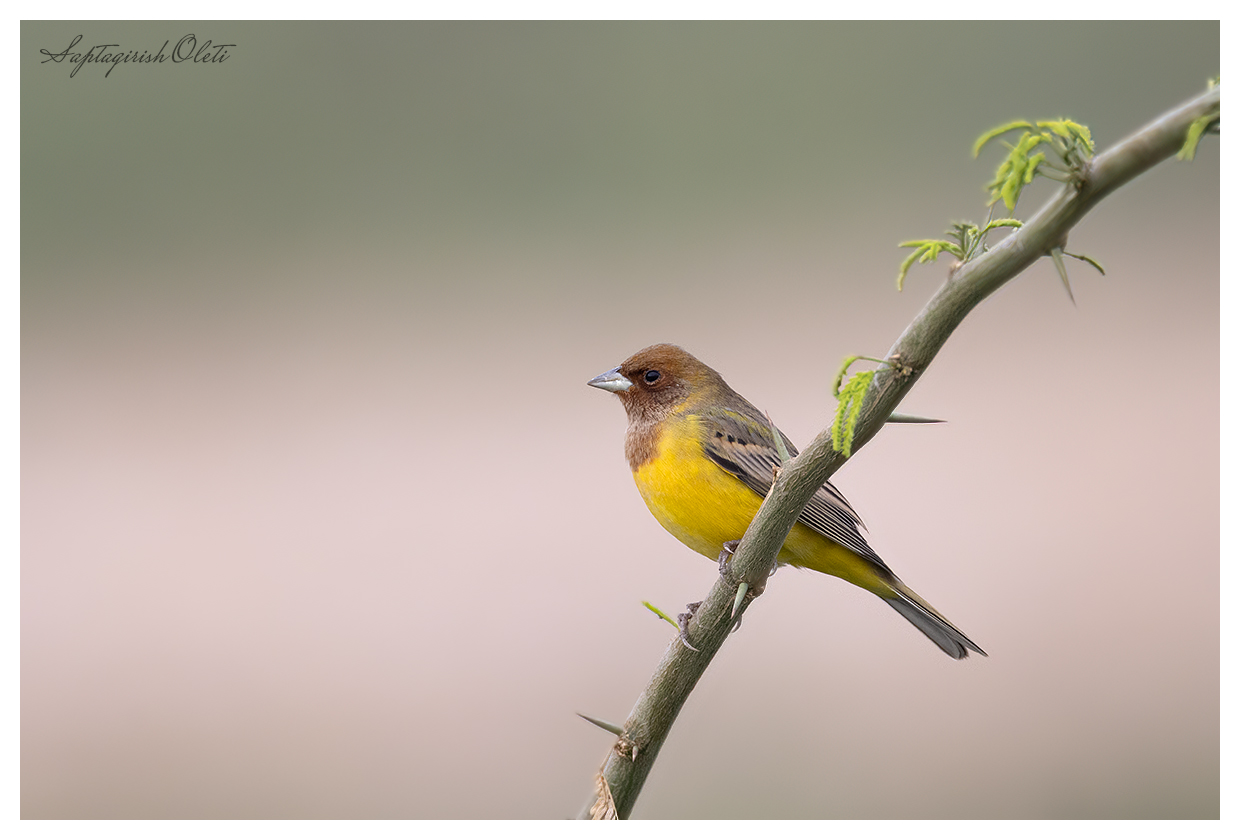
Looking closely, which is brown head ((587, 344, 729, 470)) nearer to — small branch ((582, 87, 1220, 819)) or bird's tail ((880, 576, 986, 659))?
bird's tail ((880, 576, 986, 659))

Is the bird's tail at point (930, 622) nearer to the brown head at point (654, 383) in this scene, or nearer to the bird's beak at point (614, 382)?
the brown head at point (654, 383)

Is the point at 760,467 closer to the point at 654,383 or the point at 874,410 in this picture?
the point at 654,383

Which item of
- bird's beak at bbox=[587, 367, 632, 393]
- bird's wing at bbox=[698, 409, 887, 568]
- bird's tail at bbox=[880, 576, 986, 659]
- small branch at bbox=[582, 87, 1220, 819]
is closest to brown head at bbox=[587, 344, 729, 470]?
bird's beak at bbox=[587, 367, 632, 393]

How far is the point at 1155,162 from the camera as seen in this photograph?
3.77 feet

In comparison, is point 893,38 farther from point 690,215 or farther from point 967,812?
point 967,812

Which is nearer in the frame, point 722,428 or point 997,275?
point 997,275

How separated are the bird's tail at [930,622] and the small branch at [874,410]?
2042 mm

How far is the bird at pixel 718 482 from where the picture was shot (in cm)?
380

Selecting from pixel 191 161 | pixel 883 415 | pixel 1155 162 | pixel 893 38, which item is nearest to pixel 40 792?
pixel 191 161

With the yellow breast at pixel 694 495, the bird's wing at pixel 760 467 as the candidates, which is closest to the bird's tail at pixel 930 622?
the bird's wing at pixel 760 467

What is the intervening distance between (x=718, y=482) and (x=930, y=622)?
3.04ft

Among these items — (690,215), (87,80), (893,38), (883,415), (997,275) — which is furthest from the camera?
(690,215)

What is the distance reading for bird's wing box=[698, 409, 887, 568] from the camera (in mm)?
3686

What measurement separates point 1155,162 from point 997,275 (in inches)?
8.6
